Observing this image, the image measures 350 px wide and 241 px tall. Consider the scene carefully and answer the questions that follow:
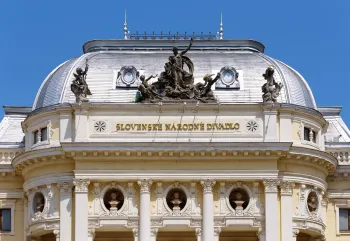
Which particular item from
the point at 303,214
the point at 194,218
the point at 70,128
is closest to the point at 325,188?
the point at 303,214

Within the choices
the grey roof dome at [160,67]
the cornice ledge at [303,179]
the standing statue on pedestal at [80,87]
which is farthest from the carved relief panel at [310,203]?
the standing statue on pedestal at [80,87]

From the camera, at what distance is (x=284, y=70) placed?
74500 millimetres

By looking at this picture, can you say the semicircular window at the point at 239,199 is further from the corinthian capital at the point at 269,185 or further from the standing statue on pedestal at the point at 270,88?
the standing statue on pedestal at the point at 270,88

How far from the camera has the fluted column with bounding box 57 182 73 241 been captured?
225ft

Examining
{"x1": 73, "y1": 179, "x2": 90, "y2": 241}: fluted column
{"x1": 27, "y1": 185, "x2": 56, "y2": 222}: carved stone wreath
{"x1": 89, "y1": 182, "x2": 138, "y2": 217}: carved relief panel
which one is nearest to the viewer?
{"x1": 73, "y1": 179, "x2": 90, "y2": 241}: fluted column

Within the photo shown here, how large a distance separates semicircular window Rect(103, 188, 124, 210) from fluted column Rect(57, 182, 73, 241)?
1.83 meters

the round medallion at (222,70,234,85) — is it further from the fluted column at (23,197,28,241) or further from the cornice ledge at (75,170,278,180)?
the fluted column at (23,197,28,241)

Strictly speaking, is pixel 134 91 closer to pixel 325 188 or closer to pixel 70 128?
pixel 70 128

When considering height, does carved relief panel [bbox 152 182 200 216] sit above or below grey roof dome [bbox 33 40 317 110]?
below

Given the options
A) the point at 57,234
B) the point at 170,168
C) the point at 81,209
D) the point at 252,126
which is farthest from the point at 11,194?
the point at 252,126

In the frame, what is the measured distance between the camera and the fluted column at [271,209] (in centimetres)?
6819

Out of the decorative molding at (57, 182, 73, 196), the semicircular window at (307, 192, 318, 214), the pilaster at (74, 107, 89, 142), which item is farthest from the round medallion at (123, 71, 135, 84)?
the semicircular window at (307, 192, 318, 214)

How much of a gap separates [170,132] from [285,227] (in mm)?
7669

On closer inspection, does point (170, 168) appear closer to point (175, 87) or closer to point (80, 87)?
point (175, 87)
